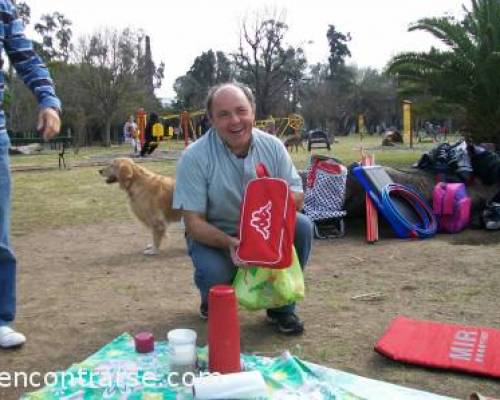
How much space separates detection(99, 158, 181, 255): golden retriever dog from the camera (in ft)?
19.6

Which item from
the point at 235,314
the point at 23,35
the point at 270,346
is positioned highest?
the point at 23,35

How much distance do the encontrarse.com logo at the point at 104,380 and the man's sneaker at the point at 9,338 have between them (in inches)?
15.8

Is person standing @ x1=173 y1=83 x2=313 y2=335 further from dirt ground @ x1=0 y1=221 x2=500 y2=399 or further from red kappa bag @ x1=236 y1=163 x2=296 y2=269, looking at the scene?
dirt ground @ x1=0 y1=221 x2=500 y2=399

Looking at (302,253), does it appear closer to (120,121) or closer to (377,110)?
(120,121)

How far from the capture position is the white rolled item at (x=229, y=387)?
2.16 metres

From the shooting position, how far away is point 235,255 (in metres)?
3.00

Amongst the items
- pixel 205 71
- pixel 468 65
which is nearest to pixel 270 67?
pixel 205 71

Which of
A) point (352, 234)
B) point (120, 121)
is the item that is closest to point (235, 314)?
point (352, 234)

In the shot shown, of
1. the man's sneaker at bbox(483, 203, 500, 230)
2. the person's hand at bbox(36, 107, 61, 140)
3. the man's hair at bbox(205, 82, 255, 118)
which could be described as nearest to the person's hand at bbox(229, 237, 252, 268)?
the man's hair at bbox(205, 82, 255, 118)

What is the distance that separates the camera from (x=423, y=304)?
3.74 m

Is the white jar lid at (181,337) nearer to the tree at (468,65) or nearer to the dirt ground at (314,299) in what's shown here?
the dirt ground at (314,299)

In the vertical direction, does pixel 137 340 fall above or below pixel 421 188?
below

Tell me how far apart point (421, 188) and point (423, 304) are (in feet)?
10.2

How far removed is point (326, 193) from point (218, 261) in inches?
→ 126
